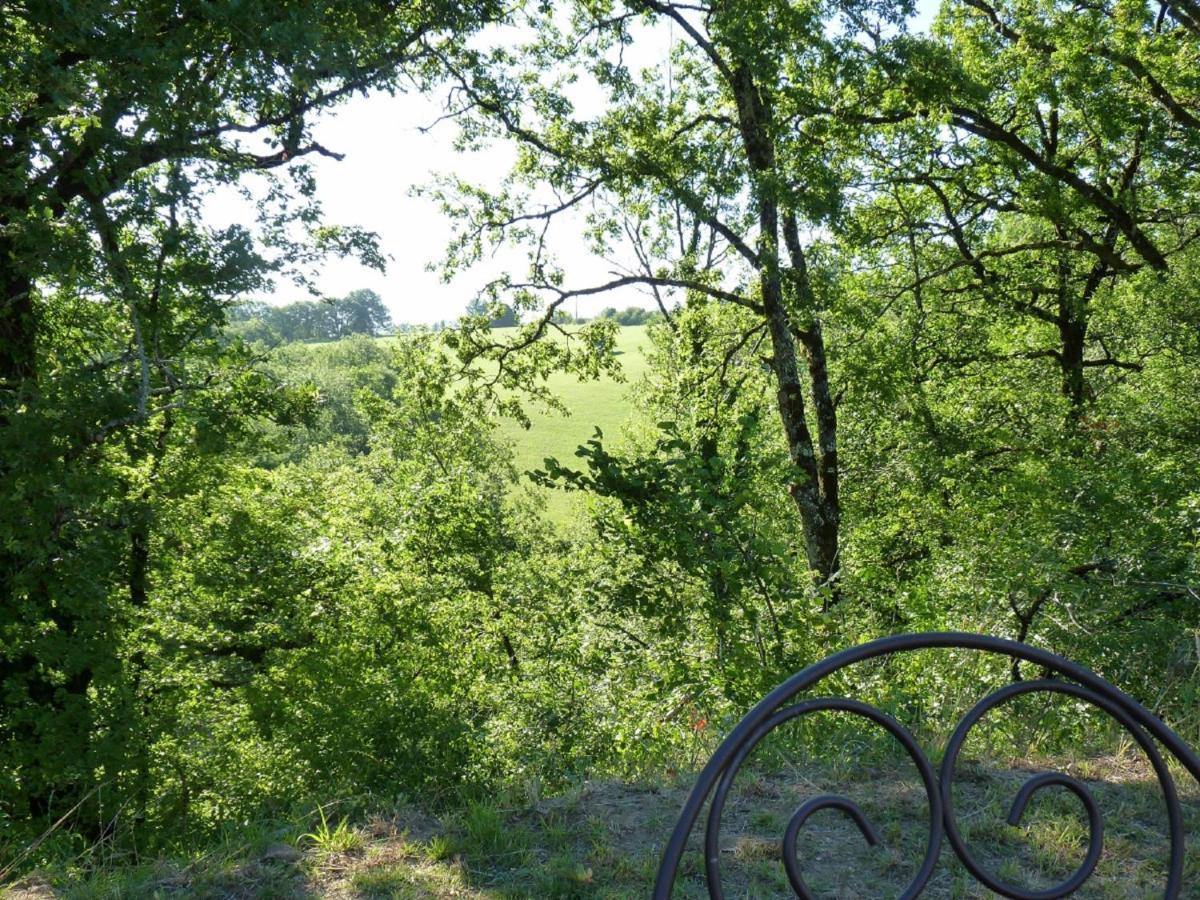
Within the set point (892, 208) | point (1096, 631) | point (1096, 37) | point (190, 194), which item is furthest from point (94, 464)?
point (1096, 37)

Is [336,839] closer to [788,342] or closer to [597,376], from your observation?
[788,342]

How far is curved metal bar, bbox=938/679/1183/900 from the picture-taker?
190 centimetres

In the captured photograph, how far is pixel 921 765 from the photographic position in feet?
6.18

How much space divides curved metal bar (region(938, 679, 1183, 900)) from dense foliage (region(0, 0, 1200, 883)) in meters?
2.64

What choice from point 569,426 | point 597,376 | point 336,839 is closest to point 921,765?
point 336,839

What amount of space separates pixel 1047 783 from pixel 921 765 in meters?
0.33

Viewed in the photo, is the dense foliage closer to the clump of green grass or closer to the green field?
the clump of green grass

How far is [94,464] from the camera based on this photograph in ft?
28.2

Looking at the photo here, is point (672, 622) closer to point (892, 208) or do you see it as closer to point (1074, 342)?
point (892, 208)

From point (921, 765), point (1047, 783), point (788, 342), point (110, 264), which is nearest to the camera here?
point (921, 765)

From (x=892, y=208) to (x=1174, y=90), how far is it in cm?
373

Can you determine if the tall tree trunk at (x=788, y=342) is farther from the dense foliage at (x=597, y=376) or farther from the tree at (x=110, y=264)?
the tree at (x=110, y=264)

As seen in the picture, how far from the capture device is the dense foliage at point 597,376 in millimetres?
6766

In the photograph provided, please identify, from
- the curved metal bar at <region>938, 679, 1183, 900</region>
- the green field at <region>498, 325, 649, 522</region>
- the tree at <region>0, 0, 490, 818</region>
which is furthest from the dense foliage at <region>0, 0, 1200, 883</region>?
the green field at <region>498, 325, 649, 522</region>
